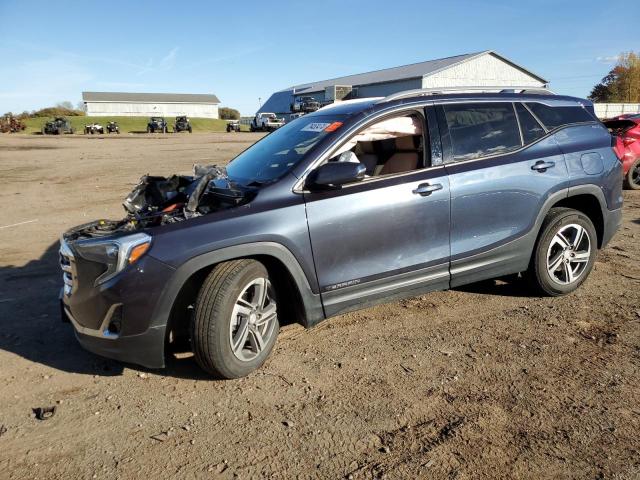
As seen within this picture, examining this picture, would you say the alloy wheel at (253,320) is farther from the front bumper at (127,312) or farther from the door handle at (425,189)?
the door handle at (425,189)

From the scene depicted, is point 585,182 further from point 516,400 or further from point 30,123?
point 30,123

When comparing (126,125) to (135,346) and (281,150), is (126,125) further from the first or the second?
(135,346)

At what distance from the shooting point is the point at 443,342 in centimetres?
410

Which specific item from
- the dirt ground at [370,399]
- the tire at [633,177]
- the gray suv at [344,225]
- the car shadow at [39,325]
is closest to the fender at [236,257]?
the gray suv at [344,225]

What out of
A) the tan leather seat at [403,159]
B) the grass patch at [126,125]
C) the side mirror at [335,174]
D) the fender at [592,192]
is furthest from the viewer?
the grass patch at [126,125]

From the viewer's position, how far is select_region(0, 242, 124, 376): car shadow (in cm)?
389

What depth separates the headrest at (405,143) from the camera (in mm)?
4324

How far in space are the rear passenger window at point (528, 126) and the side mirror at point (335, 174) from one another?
1888 millimetres

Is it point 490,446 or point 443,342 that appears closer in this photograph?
point 490,446

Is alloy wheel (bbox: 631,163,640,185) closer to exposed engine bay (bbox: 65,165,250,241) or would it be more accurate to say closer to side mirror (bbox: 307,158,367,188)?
side mirror (bbox: 307,158,367,188)

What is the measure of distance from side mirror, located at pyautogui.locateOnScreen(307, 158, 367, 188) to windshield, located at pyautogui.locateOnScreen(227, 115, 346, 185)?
0.26 meters

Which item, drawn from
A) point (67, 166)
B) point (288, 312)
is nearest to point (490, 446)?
point (288, 312)

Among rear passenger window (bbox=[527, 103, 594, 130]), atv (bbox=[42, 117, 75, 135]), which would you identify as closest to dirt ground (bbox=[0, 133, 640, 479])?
rear passenger window (bbox=[527, 103, 594, 130])

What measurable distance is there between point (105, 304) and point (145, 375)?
0.76 meters
